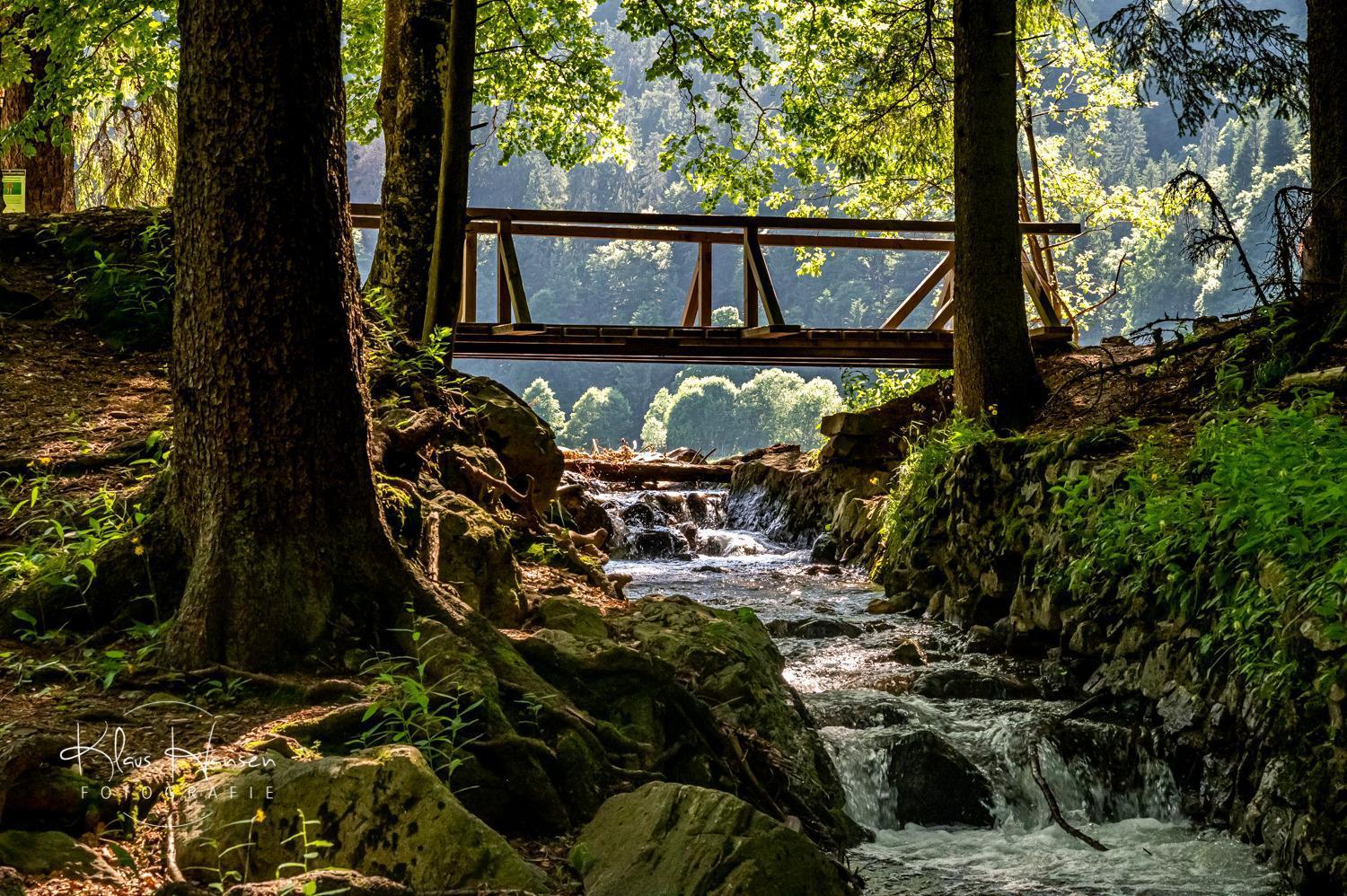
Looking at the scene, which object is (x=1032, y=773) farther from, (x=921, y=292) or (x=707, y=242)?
(x=921, y=292)

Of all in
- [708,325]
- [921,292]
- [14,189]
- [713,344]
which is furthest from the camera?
→ [921,292]

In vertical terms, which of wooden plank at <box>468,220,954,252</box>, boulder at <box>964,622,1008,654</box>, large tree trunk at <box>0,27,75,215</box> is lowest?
boulder at <box>964,622,1008,654</box>

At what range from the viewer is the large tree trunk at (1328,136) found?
7941 millimetres

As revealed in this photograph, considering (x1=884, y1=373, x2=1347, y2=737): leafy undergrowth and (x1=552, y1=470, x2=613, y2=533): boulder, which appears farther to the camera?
(x1=552, y1=470, x2=613, y2=533): boulder

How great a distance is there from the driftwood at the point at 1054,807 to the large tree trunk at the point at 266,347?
10.6 feet

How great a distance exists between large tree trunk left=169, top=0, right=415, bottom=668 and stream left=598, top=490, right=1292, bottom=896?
2524 millimetres

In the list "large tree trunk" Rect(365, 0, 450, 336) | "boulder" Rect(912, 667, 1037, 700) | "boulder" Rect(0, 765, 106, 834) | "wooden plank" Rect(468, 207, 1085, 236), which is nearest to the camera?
"boulder" Rect(0, 765, 106, 834)

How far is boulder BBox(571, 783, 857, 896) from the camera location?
292 centimetres

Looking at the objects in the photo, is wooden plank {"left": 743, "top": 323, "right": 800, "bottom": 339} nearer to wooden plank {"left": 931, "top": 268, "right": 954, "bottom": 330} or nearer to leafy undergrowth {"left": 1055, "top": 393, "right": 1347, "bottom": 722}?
wooden plank {"left": 931, "top": 268, "right": 954, "bottom": 330}

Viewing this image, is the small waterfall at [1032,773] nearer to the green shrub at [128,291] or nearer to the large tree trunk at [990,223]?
the large tree trunk at [990,223]

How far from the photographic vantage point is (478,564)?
5.30m

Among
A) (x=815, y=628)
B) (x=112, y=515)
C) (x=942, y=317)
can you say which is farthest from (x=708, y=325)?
(x=112, y=515)

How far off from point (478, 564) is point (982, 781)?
8.84 ft

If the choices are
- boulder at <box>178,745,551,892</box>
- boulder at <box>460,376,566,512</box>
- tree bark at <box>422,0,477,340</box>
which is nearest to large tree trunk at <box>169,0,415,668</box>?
boulder at <box>178,745,551,892</box>
